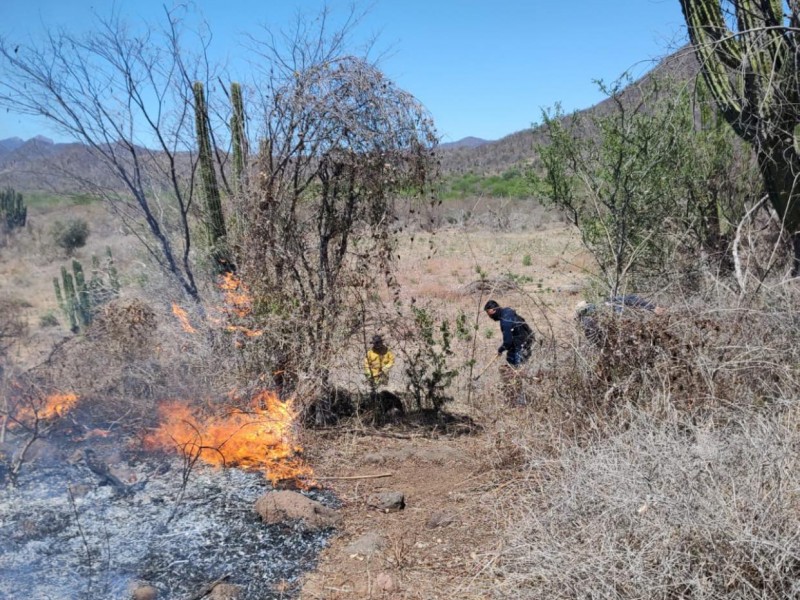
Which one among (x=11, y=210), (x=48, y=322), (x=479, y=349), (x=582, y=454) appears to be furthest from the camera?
(x=11, y=210)

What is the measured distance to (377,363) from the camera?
6.98m

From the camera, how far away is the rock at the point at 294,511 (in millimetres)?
4699

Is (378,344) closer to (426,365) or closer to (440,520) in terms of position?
(426,365)

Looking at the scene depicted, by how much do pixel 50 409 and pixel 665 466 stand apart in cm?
539

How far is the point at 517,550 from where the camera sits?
147 inches

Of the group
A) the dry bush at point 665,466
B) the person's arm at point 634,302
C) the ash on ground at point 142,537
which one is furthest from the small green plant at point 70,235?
the dry bush at point 665,466

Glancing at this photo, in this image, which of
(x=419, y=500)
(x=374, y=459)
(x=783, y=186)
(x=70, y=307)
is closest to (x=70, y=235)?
(x=70, y=307)

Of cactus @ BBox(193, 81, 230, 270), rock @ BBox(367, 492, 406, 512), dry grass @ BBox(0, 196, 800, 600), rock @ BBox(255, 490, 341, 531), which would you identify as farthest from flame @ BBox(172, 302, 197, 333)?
rock @ BBox(367, 492, 406, 512)

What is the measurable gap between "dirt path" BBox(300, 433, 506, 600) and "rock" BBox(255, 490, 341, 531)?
0.15 metres

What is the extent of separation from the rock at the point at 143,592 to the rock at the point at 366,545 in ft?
4.07

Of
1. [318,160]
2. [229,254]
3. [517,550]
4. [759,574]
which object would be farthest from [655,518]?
[229,254]

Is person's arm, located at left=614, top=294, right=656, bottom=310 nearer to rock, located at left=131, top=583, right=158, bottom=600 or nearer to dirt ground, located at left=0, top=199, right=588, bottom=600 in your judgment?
dirt ground, located at left=0, top=199, right=588, bottom=600

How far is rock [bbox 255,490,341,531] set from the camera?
4.70 m

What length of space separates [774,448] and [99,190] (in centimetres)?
648
